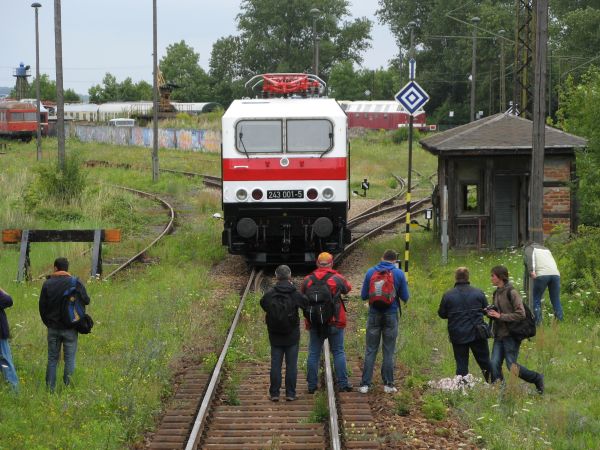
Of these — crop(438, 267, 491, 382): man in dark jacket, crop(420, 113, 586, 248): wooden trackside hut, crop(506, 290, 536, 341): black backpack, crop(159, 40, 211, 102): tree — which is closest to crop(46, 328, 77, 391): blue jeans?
crop(438, 267, 491, 382): man in dark jacket

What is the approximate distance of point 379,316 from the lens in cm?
1084

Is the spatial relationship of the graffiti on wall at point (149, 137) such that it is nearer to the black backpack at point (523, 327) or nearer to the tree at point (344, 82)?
the tree at point (344, 82)

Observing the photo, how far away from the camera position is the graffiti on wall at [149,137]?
56.2 metres

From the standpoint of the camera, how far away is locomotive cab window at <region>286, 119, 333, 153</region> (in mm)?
17891

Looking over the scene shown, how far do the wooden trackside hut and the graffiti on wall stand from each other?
115 feet

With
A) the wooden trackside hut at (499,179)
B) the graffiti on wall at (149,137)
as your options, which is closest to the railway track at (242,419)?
the wooden trackside hut at (499,179)

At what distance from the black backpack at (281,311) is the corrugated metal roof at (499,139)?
10.1 meters

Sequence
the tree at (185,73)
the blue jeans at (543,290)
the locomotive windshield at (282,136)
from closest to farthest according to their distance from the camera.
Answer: the blue jeans at (543,290) → the locomotive windshield at (282,136) → the tree at (185,73)

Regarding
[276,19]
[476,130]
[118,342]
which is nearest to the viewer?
[118,342]

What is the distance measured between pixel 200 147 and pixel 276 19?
4100 centimetres

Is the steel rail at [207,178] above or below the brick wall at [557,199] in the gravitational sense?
below

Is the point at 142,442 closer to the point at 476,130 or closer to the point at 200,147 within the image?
the point at 476,130

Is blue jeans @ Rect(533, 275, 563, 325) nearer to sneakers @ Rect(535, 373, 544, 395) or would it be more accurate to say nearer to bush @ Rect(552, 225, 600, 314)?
bush @ Rect(552, 225, 600, 314)

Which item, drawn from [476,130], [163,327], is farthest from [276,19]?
[163,327]
